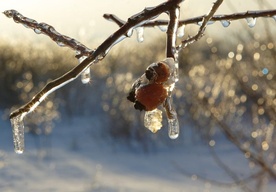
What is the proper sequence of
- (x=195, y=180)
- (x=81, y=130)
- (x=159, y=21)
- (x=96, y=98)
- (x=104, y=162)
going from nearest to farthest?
(x=159, y=21) < (x=195, y=180) < (x=104, y=162) < (x=81, y=130) < (x=96, y=98)

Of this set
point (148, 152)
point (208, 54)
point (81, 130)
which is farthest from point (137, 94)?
point (208, 54)

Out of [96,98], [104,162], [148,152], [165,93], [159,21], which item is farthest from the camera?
[96,98]

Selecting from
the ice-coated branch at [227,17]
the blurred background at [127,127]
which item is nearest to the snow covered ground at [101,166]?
the blurred background at [127,127]

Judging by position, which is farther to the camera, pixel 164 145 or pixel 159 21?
pixel 164 145

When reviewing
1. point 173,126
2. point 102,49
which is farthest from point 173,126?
point 102,49

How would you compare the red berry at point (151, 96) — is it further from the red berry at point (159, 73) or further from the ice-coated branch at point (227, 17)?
the ice-coated branch at point (227, 17)

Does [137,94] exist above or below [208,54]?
below

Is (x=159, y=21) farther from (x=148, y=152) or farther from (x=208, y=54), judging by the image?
(x=208, y=54)

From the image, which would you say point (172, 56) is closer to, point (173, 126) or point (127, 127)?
point (173, 126)
